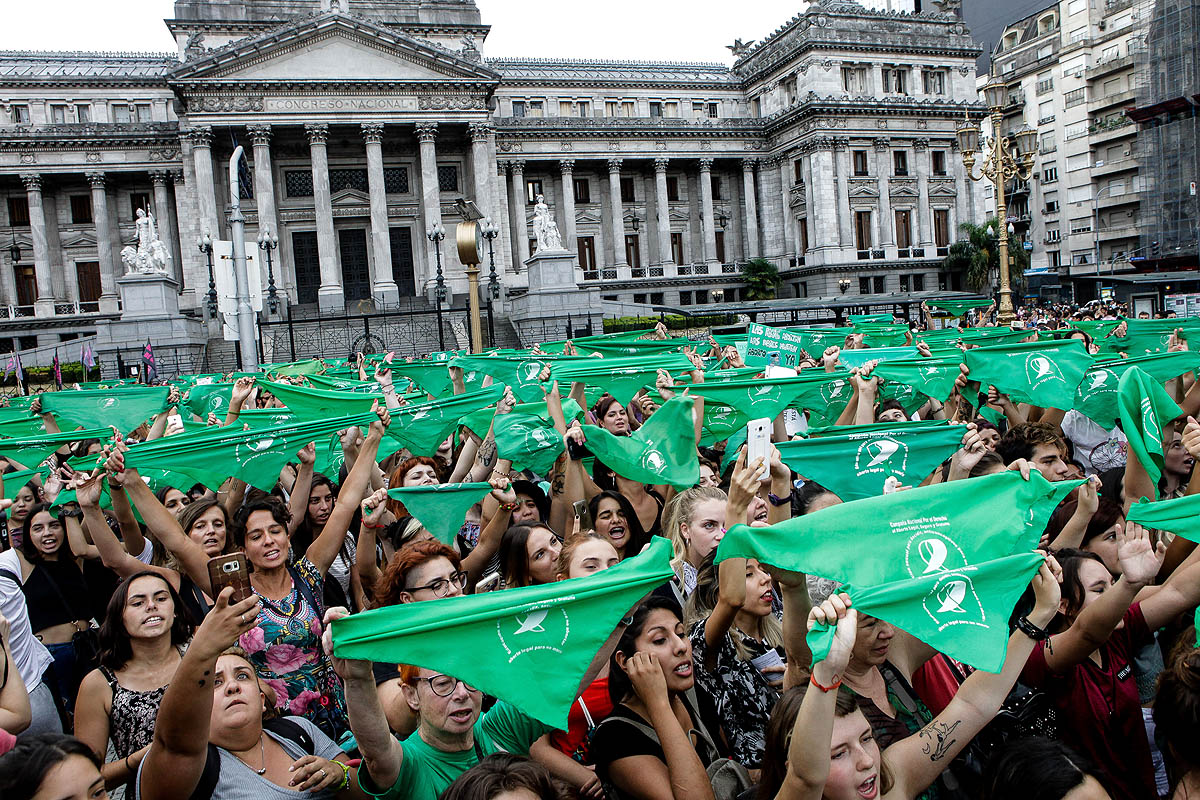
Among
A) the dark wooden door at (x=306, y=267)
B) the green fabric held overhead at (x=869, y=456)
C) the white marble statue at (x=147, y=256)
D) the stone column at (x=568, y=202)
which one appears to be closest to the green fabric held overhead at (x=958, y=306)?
the stone column at (x=568, y=202)

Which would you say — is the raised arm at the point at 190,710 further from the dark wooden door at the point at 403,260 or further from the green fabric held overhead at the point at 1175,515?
the dark wooden door at the point at 403,260

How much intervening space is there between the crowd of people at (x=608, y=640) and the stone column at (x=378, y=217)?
38502mm

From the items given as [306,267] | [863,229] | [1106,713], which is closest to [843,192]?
[863,229]

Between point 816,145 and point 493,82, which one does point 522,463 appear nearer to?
point 493,82

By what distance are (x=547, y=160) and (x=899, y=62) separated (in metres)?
23.6

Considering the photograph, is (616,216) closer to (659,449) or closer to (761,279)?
(761,279)

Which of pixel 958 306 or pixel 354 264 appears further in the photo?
pixel 354 264

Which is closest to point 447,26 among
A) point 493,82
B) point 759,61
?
point 493,82

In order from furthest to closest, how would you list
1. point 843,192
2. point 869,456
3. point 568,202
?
point 568,202
point 843,192
point 869,456

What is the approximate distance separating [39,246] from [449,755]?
185 feet

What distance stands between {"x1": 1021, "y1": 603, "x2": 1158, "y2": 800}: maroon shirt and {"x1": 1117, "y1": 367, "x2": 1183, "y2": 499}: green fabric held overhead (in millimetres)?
2195

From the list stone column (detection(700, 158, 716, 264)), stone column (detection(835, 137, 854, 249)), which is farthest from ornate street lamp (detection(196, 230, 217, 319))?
stone column (detection(835, 137, 854, 249))

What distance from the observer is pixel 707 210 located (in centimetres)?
6038

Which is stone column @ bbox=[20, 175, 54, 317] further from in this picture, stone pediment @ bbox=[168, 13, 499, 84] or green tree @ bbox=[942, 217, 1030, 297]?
green tree @ bbox=[942, 217, 1030, 297]
